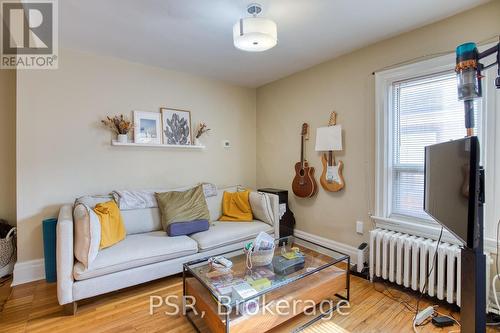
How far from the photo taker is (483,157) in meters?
1.85

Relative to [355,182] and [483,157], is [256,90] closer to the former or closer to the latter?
[355,182]

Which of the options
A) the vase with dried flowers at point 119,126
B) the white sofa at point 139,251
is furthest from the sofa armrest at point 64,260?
the vase with dried flowers at point 119,126

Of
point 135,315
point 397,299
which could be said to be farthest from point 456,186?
point 135,315

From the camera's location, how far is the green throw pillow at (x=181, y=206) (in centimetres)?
263

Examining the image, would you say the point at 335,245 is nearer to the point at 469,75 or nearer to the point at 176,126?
the point at 469,75

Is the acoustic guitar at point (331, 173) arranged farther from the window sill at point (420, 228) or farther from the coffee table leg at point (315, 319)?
the coffee table leg at point (315, 319)

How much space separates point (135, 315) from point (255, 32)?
2.27 metres

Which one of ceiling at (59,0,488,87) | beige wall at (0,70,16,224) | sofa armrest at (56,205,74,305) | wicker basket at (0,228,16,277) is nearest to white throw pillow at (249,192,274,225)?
ceiling at (59,0,488,87)

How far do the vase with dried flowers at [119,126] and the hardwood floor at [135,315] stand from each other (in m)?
1.59

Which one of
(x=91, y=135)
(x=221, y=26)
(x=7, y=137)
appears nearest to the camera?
(x=221, y=26)

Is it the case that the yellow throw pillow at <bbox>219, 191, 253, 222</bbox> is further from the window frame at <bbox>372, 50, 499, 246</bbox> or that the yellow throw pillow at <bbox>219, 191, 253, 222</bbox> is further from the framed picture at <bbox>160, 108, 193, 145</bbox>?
the window frame at <bbox>372, 50, 499, 246</bbox>

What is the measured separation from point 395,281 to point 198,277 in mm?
1770

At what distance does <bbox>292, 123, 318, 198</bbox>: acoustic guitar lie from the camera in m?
3.12

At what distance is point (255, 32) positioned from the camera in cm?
175
